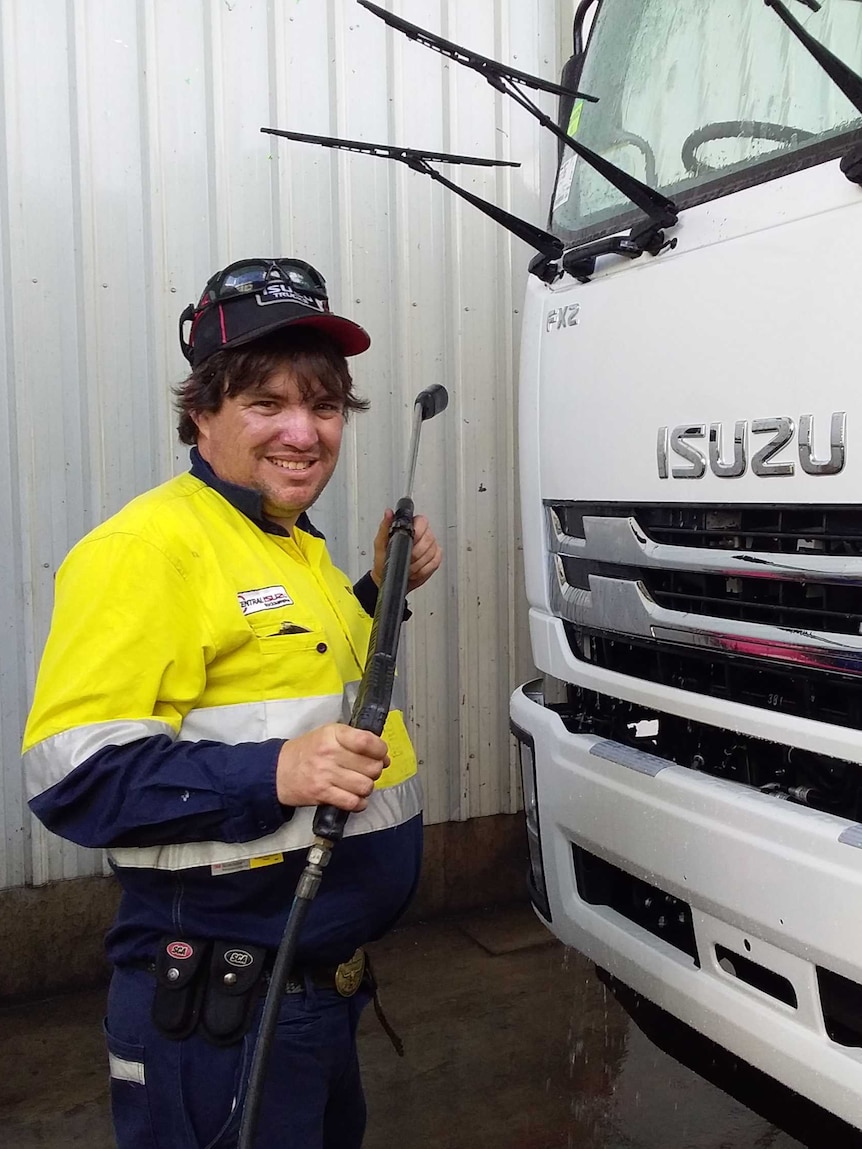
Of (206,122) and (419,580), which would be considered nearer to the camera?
(419,580)

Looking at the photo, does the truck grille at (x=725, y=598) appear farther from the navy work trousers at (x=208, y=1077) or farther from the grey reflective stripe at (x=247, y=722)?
the navy work trousers at (x=208, y=1077)

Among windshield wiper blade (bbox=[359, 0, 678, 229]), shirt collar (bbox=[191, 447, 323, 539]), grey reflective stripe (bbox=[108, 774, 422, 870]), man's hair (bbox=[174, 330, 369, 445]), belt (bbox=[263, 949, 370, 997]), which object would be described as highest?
windshield wiper blade (bbox=[359, 0, 678, 229])

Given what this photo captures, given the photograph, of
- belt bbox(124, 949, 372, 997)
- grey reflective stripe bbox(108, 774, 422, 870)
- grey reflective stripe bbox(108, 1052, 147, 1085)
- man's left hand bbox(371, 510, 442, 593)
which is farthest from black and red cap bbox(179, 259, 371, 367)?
grey reflective stripe bbox(108, 1052, 147, 1085)

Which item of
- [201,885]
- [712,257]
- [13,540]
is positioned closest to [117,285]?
[13,540]

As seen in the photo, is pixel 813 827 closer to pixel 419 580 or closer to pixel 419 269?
pixel 419 580

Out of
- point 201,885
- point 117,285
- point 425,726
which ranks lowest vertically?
point 425,726

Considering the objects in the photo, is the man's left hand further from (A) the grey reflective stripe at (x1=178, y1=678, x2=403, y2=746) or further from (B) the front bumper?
(B) the front bumper

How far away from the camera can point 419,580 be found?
2238mm

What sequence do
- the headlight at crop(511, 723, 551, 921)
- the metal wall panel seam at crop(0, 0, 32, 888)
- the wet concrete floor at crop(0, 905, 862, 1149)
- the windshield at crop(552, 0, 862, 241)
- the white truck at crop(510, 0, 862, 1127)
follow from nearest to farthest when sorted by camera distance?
the white truck at crop(510, 0, 862, 1127) → the windshield at crop(552, 0, 862, 241) → the headlight at crop(511, 723, 551, 921) → the wet concrete floor at crop(0, 905, 862, 1149) → the metal wall panel seam at crop(0, 0, 32, 888)

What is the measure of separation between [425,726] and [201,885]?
245cm

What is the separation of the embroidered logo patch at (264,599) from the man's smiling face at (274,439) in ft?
0.56

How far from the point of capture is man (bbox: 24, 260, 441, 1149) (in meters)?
1.52

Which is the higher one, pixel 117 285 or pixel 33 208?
pixel 33 208

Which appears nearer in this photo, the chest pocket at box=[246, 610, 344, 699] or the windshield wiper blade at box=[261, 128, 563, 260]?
the chest pocket at box=[246, 610, 344, 699]
